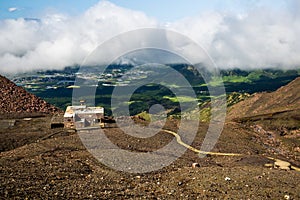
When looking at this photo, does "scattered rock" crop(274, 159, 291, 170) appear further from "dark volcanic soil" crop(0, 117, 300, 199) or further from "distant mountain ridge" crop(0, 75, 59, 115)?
"distant mountain ridge" crop(0, 75, 59, 115)

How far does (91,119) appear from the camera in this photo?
151 ft

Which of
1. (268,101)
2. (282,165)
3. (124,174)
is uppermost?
(124,174)

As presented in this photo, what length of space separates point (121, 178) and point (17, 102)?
42.3m

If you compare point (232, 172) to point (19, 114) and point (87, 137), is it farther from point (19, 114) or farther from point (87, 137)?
point (19, 114)

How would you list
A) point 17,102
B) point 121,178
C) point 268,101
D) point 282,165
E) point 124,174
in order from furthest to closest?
1. point 268,101
2. point 17,102
3. point 282,165
4. point 124,174
5. point 121,178

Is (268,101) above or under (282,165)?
under

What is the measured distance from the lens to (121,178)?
23.0 meters

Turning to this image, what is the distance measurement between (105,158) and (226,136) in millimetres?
22405

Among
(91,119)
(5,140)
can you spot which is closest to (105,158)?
(5,140)

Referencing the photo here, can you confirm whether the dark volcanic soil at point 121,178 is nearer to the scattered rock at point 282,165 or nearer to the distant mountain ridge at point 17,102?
the scattered rock at point 282,165

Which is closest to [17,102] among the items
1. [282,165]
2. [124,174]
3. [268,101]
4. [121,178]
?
[124,174]

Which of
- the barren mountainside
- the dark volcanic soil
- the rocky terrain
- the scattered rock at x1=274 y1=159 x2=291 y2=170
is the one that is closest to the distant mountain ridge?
the rocky terrain

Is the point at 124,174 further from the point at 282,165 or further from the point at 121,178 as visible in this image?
the point at 282,165

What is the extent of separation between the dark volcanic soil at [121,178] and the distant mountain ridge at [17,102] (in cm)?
2319
